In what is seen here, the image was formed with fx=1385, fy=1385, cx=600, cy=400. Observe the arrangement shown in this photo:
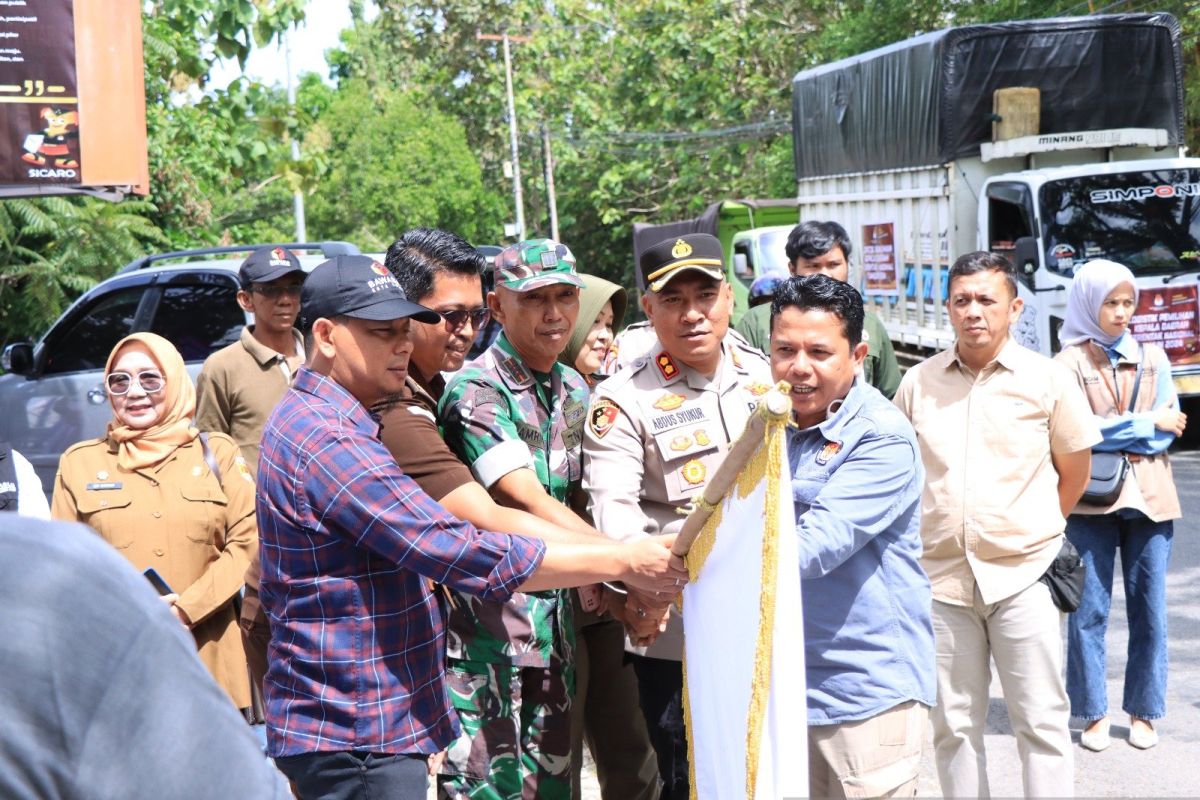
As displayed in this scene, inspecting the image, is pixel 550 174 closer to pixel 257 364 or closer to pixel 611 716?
pixel 257 364

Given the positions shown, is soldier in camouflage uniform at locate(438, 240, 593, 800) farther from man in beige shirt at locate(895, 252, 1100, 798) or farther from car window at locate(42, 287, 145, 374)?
car window at locate(42, 287, 145, 374)

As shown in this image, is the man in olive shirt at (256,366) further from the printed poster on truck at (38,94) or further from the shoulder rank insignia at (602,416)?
the shoulder rank insignia at (602,416)

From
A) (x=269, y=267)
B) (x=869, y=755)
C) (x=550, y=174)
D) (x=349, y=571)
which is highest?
(x=550, y=174)

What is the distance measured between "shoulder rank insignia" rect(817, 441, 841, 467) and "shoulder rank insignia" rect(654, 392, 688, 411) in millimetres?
611

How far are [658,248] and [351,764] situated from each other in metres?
1.86

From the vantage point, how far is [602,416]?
390 centimetres

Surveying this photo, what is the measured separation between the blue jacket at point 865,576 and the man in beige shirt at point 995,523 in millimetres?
1255

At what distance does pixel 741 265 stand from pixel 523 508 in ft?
54.8

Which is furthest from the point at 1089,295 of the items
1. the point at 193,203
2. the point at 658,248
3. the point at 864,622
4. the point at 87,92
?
the point at 193,203

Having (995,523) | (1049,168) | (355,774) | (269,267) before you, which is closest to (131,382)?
(269,267)

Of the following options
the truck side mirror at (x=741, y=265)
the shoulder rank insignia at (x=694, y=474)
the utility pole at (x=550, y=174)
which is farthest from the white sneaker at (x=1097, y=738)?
the utility pole at (x=550, y=174)

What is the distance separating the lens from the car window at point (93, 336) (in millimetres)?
8695

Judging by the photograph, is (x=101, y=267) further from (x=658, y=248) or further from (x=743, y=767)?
(x=743, y=767)

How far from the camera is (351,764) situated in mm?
2996
